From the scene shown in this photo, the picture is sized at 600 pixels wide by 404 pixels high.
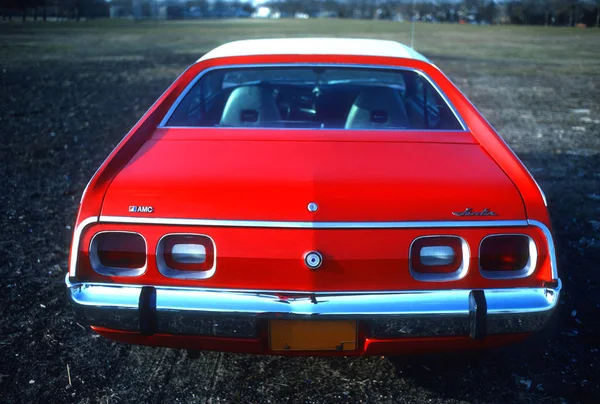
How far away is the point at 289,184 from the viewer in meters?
2.25

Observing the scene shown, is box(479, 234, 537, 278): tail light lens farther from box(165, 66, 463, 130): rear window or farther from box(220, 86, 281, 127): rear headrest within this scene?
box(220, 86, 281, 127): rear headrest

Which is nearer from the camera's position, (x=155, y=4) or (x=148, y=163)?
(x=148, y=163)

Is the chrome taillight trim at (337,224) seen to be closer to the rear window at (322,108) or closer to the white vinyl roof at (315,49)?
the rear window at (322,108)

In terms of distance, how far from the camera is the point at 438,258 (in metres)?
2.25

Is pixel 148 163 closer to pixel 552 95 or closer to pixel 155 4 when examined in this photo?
pixel 552 95

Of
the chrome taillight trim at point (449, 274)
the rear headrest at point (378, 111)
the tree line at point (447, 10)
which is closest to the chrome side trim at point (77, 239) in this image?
the chrome taillight trim at point (449, 274)

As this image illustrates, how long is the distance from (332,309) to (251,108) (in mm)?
1542

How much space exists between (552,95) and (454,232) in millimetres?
11081

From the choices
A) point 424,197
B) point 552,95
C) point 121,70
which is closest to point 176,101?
point 424,197

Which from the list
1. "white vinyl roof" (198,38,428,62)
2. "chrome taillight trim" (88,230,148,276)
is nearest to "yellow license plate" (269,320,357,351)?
"chrome taillight trim" (88,230,148,276)

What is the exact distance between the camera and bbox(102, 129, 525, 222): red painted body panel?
7.18 ft

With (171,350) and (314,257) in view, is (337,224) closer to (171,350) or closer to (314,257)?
(314,257)

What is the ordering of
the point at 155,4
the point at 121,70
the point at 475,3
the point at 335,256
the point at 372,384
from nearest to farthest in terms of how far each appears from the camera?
the point at 335,256 < the point at 372,384 < the point at 121,70 < the point at 475,3 < the point at 155,4

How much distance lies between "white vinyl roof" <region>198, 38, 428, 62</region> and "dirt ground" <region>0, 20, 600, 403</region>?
1.69 metres
